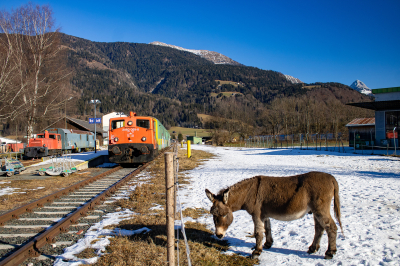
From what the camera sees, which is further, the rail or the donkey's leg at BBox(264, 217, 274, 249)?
the donkey's leg at BBox(264, 217, 274, 249)

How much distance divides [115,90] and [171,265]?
20182cm

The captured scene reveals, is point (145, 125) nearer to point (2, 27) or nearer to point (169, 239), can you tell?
point (169, 239)

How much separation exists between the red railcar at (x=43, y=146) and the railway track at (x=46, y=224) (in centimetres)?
1717

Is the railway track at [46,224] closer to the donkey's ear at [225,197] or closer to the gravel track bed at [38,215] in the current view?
the gravel track bed at [38,215]

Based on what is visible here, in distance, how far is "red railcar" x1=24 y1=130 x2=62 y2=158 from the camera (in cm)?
2228

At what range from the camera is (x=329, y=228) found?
367 centimetres

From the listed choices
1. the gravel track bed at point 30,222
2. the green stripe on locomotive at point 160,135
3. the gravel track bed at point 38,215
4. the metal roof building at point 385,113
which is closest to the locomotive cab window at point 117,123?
the green stripe on locomotive at point 160,135

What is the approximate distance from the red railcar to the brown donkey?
23.6 m

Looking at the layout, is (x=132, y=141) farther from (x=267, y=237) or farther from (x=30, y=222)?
(x=267, y=237)

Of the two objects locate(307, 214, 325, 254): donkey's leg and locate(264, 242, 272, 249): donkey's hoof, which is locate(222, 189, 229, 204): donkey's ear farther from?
locate(307, 214, 325, 254): donkey's leg

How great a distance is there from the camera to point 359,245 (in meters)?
4.18

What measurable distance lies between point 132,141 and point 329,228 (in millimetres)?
12854

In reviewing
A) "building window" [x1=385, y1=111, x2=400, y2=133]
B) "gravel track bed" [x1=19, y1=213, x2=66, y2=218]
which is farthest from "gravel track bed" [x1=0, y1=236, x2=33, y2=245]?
"building window" [x1=385, y1=111, x2=400, y2=133]

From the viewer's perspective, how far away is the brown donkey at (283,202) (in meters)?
3.63
